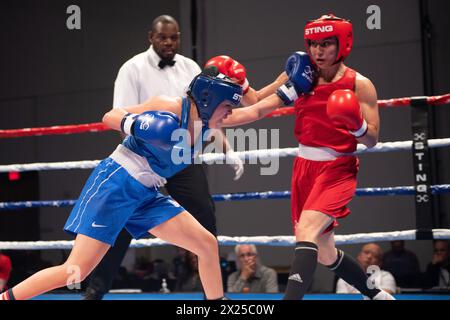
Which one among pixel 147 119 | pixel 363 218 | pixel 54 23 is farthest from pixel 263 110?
pixel 54 23

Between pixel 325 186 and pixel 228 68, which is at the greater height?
pixel 228 68

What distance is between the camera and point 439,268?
187 inches

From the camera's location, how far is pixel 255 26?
19.3 feet

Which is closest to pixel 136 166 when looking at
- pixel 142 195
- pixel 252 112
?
pixel 142 195

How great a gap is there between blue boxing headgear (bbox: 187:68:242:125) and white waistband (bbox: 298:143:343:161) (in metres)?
0.43

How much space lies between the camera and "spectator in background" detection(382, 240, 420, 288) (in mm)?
4895

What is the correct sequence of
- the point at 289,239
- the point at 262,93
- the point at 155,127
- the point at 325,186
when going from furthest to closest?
the point at 289,239 → the point at 262,93 → the point at 325,186 → the point at 155,127

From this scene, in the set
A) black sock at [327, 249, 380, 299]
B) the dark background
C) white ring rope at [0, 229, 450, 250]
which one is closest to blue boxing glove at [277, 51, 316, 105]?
black sock at [327, 249, 380, 299]

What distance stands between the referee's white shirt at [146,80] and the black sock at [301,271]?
1215mm

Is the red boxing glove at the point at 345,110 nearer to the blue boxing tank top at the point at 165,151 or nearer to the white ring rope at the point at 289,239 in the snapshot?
the blue boxing tank top at the point at 165,151

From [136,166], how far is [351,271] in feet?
3.14

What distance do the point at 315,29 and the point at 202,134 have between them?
1.95 ft

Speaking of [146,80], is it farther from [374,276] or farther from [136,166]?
[374,276]

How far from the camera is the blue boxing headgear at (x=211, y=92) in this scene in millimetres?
2406
